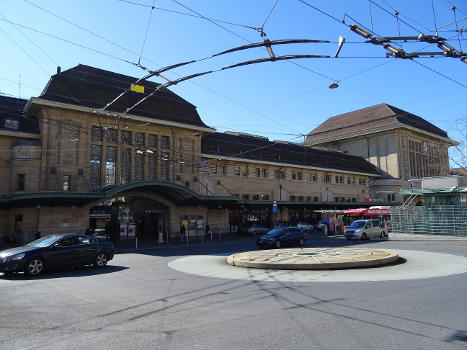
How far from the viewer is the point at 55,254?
13.1 m

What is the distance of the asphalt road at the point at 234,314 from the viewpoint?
18.3 feet

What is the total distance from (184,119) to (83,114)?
1071 cm

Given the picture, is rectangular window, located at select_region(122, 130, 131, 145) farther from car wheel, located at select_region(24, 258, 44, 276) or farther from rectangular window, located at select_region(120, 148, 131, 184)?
car wheel, located at select_region(24, 258, 44, 276)

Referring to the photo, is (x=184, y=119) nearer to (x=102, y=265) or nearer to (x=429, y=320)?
(x=102, y=265)

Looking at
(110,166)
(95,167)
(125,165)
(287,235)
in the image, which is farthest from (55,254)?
(125,165)

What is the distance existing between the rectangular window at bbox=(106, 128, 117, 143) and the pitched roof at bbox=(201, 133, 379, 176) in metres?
10.3

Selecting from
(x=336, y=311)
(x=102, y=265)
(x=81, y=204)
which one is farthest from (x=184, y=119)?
(x=336, y=311)

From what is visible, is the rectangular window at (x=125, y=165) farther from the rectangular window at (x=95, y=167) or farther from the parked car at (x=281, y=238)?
the parked car at (x=281, y=238)

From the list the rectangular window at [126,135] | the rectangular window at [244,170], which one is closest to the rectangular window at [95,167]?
the rectangular window at [126,135]

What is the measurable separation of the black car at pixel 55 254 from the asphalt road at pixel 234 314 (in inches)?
42.0

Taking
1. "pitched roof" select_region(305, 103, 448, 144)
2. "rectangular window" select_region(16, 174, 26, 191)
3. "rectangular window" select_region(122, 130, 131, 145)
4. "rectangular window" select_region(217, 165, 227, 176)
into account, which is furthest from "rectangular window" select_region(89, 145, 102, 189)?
"pitched roof" select_region(305, 103, 448, 144)

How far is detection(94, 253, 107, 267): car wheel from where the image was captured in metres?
14.7

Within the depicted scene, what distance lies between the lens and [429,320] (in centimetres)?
653

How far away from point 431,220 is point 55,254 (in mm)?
31723
